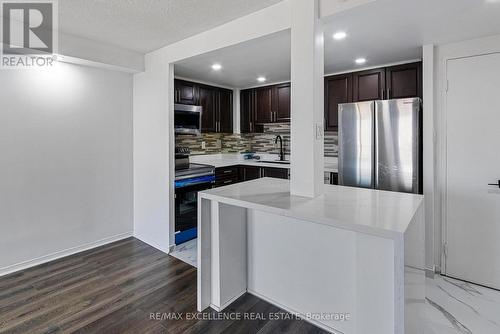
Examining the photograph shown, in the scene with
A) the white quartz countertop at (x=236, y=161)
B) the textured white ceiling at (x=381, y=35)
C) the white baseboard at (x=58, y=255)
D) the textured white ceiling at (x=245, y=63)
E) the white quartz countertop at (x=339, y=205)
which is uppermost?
the textured white ceiling at (x=245, y=63)

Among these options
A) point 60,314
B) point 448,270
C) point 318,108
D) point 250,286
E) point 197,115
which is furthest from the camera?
point 197,115

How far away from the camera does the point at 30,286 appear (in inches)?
93.5

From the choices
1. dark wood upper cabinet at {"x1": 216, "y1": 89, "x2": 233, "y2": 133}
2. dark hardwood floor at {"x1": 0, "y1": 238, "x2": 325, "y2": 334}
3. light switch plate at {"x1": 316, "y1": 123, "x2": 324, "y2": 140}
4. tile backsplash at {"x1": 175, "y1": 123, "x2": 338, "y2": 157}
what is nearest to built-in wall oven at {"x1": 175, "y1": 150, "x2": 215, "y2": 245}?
dark hardwood floor at {"x1": 0, "y1": 238, "x2": 325, "y2": 334}

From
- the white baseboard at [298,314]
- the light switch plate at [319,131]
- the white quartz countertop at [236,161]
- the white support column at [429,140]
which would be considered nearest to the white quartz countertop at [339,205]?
the light switch plate at [319,131]

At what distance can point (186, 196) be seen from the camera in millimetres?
3445

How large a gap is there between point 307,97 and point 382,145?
143cm

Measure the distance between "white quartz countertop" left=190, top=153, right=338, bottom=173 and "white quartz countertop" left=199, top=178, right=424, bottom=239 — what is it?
1.63m

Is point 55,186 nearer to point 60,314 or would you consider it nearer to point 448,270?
point 60,314

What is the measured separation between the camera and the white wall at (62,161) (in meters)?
2.58

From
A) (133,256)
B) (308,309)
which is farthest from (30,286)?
(308,309)

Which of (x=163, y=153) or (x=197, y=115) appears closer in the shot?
(x=163, y=153)

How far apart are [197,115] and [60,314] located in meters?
2.60

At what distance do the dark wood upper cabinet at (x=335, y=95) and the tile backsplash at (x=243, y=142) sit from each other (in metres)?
0.43

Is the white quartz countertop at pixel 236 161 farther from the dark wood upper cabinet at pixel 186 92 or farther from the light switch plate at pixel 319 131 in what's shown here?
the light switch plate at pixel 319 131
